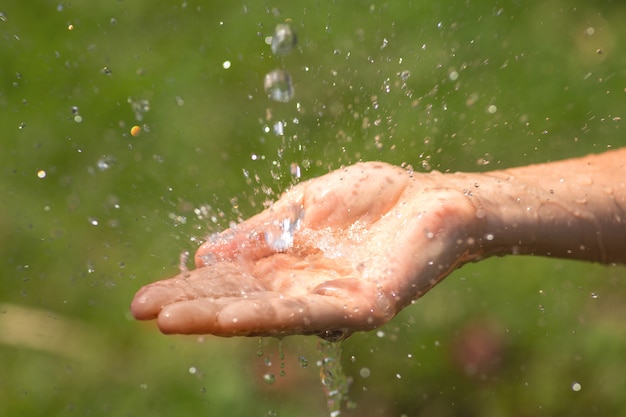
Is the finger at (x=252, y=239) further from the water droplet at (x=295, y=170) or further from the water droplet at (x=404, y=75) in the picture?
the water droplet at (x=404, y=75)

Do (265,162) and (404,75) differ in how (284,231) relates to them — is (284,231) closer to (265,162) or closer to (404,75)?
(265,162)

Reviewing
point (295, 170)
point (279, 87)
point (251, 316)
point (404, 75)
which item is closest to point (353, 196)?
point (251, 316)

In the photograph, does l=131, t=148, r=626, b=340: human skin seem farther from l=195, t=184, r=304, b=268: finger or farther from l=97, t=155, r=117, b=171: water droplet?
l=97, t=155, r=117, b=171: water droplet

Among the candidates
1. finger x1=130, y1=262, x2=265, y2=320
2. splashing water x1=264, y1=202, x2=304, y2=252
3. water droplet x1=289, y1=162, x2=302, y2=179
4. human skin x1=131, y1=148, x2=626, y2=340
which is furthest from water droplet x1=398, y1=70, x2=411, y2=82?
finger x1=130, y1=262, x2=265, y2=320

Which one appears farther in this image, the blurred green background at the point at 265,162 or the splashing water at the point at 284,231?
the blurred green background at the point at 265,162

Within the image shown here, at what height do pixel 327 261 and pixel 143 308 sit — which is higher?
pixel 327 261

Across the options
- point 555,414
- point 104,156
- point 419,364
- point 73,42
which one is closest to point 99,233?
point 104,156

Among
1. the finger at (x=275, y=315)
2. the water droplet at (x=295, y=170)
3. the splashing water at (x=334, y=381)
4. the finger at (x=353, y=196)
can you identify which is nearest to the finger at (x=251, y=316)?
the finger at (x=275, y=315)
